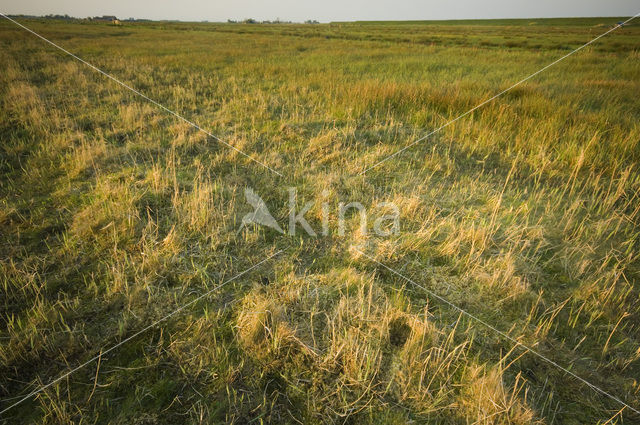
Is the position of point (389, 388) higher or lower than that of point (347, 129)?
lower

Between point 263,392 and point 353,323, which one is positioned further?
point 353,323

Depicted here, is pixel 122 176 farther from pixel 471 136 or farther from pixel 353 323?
pixel 471 136

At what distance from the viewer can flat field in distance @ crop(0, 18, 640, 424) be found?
1.64 metres

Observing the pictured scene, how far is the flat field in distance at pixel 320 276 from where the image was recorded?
1640mm

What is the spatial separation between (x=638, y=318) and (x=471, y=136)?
407 cm

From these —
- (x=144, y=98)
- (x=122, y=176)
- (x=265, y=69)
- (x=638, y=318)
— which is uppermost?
(x=265, y=69)

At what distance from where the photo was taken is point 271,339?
1.93m

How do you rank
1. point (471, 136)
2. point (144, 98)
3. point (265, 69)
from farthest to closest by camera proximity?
1. point (265, 69)
2. point (144, 98)
3. point (471, 136)

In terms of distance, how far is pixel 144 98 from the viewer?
7672mm

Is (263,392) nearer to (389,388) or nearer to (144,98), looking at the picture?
(389,388)

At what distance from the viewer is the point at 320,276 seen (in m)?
2.48

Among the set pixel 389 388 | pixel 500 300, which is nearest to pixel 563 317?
pixel 500 300

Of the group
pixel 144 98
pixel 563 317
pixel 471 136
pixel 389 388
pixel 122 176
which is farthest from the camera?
pixel 144 98

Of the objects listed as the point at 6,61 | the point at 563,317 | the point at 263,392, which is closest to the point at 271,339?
the point at 263,392
